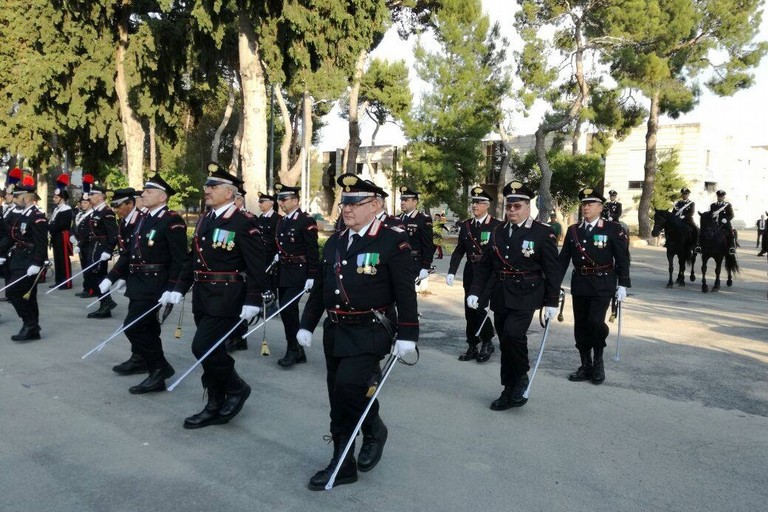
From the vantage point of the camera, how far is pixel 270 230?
872cm

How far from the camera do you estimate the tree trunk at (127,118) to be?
22594 millimetres

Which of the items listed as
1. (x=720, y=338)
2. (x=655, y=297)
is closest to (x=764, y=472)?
(x=720, y=338)

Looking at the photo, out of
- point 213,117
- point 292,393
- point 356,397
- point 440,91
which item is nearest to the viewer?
point 356,397

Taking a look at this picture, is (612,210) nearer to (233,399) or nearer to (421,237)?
(421,237)

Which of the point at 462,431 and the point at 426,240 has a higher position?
the point at 426,240

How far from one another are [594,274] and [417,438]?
2848mm

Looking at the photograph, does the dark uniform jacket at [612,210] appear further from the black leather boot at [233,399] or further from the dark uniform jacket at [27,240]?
the black leather boot at [233,399]

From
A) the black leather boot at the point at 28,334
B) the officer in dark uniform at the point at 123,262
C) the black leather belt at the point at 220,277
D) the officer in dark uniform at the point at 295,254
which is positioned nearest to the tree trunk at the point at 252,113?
the black leather boot at the point at 28,334

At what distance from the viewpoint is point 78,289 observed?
43.3 ft

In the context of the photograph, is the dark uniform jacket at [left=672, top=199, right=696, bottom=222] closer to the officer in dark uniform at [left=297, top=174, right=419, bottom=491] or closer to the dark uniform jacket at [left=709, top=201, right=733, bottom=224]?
the dark uniform jacket at [left=709, top=201, right=733, bottom=224]

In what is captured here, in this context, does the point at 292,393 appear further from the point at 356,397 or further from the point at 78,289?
the point at 78,289

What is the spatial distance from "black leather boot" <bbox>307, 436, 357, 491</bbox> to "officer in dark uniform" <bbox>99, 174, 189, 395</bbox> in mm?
2653

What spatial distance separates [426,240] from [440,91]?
2992 cm

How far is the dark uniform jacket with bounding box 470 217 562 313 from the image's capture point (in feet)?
19.4
